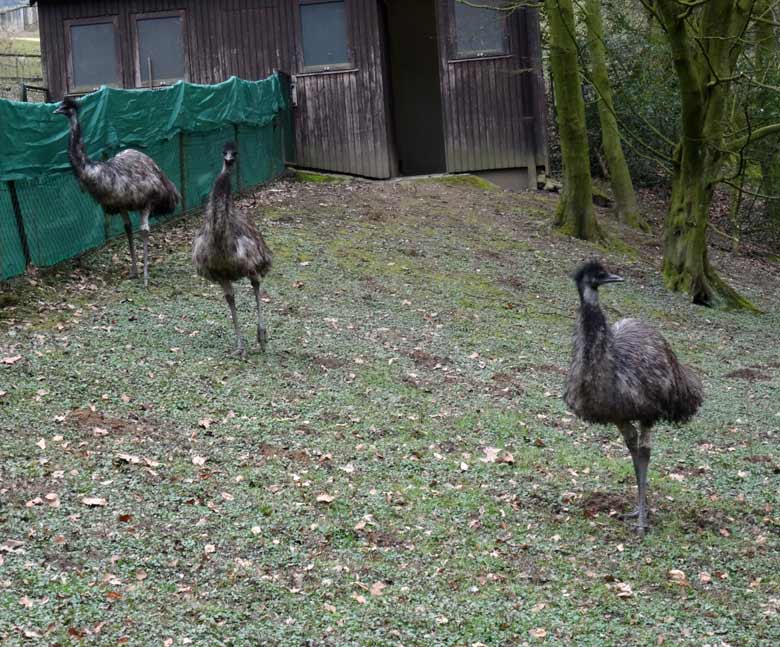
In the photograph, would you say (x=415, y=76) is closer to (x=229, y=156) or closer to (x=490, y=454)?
(x=229, y=156)

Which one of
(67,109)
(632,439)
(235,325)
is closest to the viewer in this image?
(632,439)

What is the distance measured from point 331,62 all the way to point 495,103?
3.24m

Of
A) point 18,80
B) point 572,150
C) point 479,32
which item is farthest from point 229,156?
point 18,80

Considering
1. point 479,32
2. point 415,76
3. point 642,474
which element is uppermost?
point 479,32

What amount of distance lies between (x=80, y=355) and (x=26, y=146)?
3488mm

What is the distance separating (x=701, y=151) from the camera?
55.7 feet

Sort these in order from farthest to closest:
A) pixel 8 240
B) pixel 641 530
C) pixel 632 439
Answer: pixel 8 240
pixel 632 439
pixel 641 530

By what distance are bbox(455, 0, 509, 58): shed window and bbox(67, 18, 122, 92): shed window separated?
6597 mm

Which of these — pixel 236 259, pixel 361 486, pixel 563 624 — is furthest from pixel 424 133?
pixel 563 624

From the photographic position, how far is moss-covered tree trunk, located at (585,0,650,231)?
2031 centimetres

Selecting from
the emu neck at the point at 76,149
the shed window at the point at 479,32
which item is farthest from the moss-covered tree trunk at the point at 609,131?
the emu neck at the point at 76,149

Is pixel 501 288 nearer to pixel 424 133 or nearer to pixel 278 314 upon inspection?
pixel 278 314

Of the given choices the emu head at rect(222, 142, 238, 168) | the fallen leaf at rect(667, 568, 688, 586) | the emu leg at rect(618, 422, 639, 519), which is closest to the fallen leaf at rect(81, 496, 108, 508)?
the emu leg at rect(618, 422, 639, 519)

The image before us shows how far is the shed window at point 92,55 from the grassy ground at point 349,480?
918 cm
